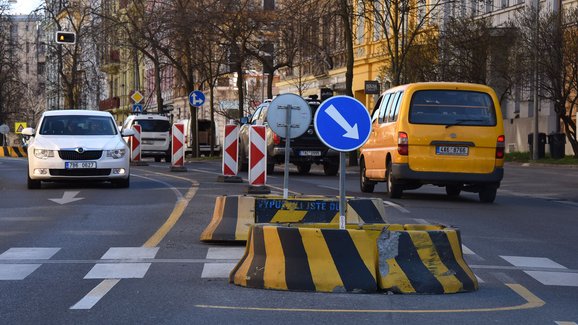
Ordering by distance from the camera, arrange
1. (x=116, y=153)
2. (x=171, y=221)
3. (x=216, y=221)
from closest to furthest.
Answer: (x=216, y=221) < (x=171, y=221) < (x=116, y=153)

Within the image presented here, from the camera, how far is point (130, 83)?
110000 mm

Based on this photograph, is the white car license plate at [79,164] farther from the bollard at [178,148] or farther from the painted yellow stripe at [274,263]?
the painted yellow stripe at [274,263]

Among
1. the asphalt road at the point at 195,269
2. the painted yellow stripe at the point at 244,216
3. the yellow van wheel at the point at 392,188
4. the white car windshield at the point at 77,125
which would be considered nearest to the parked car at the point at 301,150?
the white car windshield at the point at 77,125

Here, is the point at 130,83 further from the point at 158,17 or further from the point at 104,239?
the point at 104,239

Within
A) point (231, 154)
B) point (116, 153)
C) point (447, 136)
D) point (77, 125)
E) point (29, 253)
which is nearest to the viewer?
point (29, 253)

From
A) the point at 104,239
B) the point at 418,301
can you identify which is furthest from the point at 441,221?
the point at 418,301

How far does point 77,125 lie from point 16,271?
13.8 meters

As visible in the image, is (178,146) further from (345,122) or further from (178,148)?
(345,122)

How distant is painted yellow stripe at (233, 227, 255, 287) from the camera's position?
9.62 metres

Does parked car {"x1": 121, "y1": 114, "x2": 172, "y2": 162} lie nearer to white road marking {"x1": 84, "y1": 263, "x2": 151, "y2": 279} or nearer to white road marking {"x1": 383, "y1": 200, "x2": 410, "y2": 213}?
white road marking {"x1": 383, "y1": 200, "x2": 410, "y2": 213}

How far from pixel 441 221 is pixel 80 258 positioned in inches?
244

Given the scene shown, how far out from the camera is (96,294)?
29.9 ft

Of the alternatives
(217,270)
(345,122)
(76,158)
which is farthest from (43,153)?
(345,122)

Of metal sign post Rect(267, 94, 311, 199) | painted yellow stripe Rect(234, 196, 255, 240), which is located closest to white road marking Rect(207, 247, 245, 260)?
painted yellow stripe Rect(234, 196, 255, 240)
